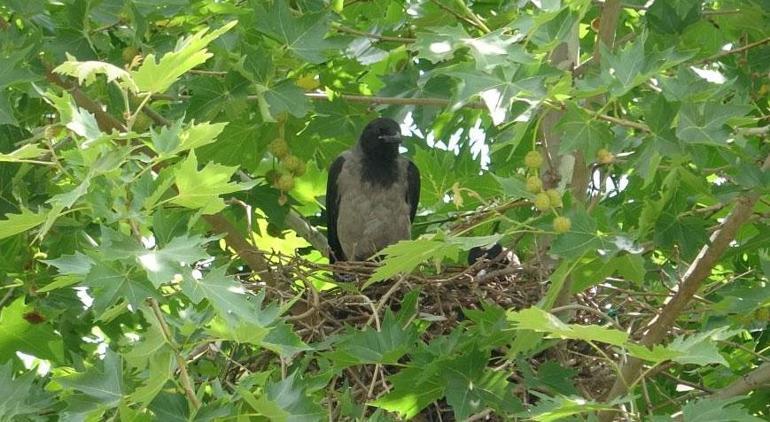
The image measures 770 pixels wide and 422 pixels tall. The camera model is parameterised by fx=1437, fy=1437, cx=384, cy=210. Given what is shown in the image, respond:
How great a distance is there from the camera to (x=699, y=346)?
3611 mm

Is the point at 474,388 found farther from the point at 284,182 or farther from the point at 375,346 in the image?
the point at 284,182

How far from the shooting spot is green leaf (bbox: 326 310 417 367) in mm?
Result: 4434

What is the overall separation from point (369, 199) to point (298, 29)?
240 cm

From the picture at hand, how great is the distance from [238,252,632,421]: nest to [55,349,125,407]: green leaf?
1.21m

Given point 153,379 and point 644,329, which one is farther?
point 644,329

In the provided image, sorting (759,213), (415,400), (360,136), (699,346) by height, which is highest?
(699,346)

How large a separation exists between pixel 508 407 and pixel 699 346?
976 mm

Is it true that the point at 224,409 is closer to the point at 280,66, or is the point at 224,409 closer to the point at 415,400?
the point at 415,400

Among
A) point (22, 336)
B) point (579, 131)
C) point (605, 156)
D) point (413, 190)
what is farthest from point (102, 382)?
point (413, 190)

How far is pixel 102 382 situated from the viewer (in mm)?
3855

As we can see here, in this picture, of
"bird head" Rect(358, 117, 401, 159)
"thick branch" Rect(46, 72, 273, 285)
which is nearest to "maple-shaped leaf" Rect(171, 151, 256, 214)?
"thick branch" Rect(46, 72, 273, 285)

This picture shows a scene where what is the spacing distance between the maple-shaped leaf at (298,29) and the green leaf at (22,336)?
1.44 meters

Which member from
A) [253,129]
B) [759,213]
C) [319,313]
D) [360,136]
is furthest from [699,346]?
[360,136]

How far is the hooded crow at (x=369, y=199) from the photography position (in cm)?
734
